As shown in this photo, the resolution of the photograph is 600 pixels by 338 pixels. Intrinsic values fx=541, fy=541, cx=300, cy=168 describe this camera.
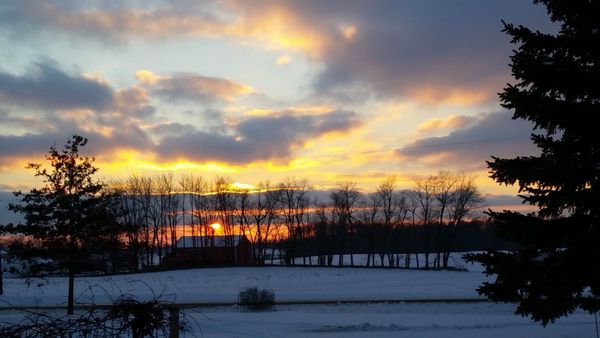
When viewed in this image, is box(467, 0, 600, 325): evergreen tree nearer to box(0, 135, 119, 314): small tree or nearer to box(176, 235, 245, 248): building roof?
box(0, 135, 119, 314): small tree

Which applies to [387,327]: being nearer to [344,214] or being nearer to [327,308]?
[327,308]

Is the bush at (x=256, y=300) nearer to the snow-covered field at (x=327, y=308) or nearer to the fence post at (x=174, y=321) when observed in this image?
the snow-covered field at (x=327, y=308)

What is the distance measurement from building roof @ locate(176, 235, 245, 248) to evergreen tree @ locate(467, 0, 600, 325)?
77.2 meters

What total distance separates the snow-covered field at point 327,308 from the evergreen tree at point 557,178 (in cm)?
451

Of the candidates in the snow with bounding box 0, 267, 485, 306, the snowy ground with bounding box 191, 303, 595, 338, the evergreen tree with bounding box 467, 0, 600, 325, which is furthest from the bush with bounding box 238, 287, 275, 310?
the evergreen tree with bounding box 467, 0, 600, 325

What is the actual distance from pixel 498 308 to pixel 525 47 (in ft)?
64.0

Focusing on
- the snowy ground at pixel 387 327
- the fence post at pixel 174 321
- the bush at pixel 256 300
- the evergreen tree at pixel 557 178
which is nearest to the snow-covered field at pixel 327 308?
the snowy ground at pixel 387 327

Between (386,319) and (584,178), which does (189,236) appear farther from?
(584,178)

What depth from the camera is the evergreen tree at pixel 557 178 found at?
286 inches

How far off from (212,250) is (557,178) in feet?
257

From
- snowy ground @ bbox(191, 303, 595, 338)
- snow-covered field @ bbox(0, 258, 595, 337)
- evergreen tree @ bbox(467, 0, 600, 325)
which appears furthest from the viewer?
snow-covered field @ bbox(0, 258, 595, 337)

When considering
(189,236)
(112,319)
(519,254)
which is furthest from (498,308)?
(189,236)

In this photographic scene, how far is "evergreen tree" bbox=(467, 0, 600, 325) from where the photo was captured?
725cm

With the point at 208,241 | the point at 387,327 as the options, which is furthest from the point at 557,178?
the point at 208,241
